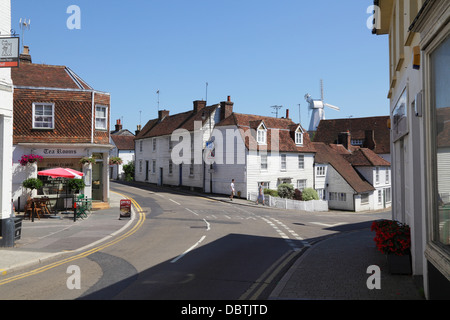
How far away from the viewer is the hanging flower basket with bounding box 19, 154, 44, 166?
72.8ft

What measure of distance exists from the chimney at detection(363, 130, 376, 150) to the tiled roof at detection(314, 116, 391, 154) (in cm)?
55

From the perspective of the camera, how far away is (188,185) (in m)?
42.2

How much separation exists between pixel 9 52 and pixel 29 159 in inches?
470

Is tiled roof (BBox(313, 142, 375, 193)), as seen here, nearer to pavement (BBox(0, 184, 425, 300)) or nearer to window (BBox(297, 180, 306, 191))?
window (BBox(297, 180, 306, 191))

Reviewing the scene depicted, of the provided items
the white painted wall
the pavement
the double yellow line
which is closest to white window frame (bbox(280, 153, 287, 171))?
the double yellow line

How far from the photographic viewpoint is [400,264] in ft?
30.2

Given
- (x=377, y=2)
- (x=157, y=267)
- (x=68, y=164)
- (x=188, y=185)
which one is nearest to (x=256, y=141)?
(x=188, y=185)

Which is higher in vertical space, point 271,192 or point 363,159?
point 363,159

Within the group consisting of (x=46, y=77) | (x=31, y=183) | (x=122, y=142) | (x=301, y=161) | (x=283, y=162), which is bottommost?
(x=31, y=183)

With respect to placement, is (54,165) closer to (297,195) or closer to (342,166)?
(297,195)

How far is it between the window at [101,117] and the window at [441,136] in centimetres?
2234

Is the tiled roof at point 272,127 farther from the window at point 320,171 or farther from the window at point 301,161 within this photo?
the window at point 320,171

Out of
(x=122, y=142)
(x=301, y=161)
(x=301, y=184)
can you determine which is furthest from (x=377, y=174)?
(x=122, y=142)
